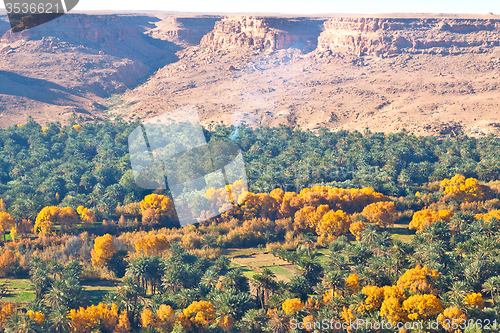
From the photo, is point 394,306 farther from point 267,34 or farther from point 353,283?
point 267,34

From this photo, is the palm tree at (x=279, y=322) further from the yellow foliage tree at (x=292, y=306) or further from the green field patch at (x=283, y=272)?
the green field patch at (x=283, y=272)

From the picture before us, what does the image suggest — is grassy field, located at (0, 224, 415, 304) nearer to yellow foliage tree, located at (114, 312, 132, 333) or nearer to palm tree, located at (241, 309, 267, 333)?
yellow foliage tree, located at (114, 312, 132, 333)

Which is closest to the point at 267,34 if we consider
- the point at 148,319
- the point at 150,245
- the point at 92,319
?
the point at 150,245

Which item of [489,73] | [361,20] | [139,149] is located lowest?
[139,149]

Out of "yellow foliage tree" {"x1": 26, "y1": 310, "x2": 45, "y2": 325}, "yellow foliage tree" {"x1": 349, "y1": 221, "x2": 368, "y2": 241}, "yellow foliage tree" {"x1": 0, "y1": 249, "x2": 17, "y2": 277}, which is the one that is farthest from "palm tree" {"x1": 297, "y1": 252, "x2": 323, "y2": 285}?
"yellow foliage tree" {"x1": 0, "y1": 249, "x2": 17, "y2": 277}

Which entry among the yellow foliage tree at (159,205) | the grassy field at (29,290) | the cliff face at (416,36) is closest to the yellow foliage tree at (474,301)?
the grassy field at (29,290)

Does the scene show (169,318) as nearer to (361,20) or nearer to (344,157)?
(344,157)

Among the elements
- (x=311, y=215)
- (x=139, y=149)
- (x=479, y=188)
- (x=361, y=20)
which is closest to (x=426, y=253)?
(x=311, y=215)
